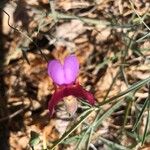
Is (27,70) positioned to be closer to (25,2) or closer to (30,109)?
(30,109)

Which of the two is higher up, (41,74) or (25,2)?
(25,2)

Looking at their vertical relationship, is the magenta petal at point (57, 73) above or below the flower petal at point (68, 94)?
above

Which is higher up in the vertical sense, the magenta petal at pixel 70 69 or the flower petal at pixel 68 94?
the magenta petal at pixel 70 69

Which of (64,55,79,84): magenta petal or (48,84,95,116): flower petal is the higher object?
(64,55,79,84): magenta petal

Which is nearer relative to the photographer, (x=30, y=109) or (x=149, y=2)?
(x=30, y=109)

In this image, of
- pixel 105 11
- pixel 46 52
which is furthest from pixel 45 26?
pixel 105 11
